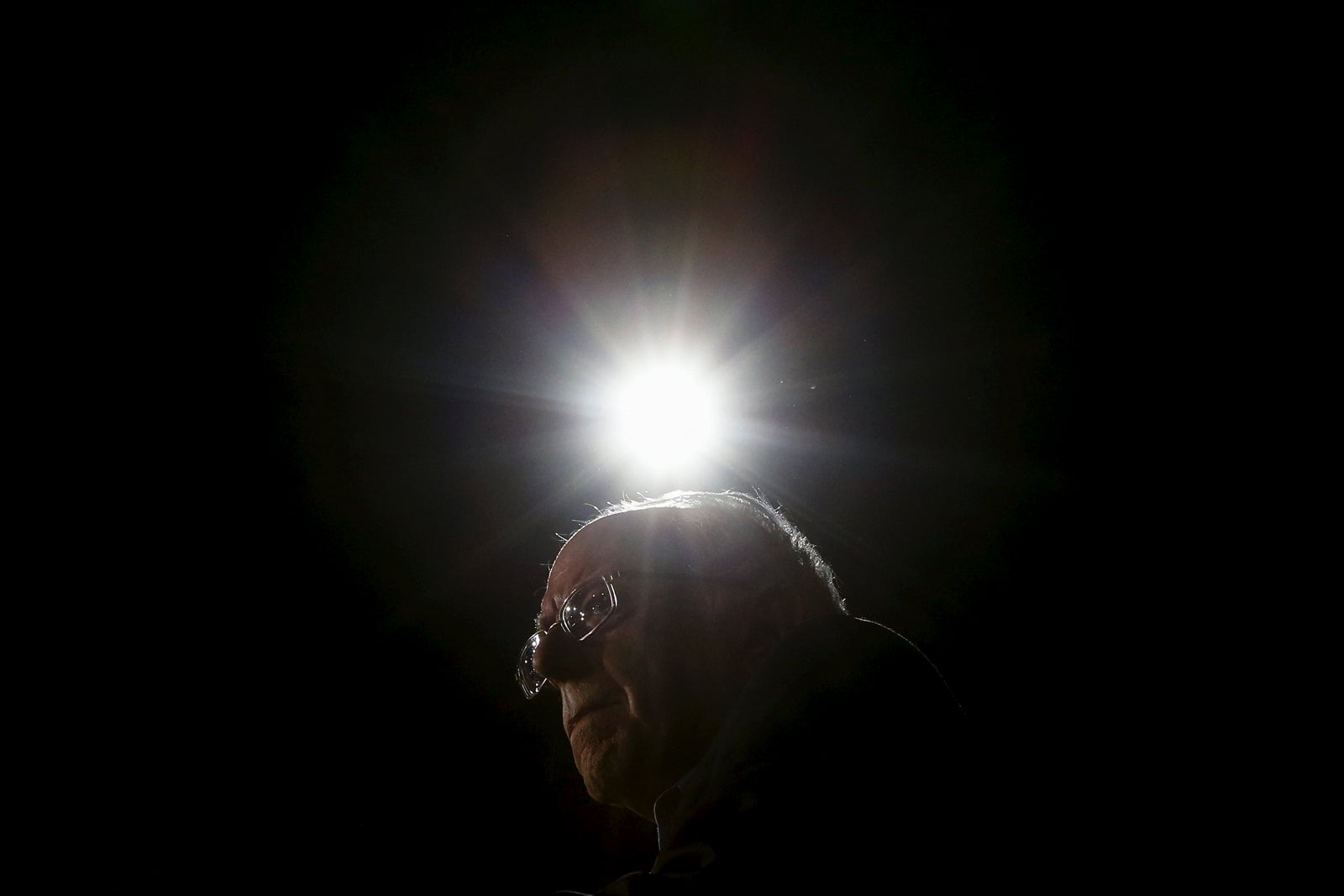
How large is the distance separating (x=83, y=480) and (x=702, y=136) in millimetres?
3546

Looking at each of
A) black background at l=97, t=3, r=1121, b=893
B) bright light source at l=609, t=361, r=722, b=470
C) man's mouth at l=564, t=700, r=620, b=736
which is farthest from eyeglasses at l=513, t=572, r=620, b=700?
bright light source at l=609, t=361, r=722, b=470

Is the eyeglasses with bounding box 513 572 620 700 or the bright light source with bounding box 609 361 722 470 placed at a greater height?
the bright light source with bounding box 609 361 722 470

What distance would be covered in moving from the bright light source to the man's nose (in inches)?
80.0

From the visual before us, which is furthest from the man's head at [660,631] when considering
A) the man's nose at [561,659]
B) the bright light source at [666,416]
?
the bright light source at [666,416]

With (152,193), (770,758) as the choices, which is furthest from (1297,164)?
(152,193)

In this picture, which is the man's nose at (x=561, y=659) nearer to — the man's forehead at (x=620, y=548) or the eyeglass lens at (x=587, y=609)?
the eyeglass lens at (x=587, y=609)

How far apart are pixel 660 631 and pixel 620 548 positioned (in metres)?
0.36

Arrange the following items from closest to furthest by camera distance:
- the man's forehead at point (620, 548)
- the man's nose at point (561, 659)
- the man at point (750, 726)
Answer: the man at point (750, 726)
the man's nose at point (561, 659)
the man's forehead at point (620, 548)

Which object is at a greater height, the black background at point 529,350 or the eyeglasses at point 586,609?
the black background at point 529,350

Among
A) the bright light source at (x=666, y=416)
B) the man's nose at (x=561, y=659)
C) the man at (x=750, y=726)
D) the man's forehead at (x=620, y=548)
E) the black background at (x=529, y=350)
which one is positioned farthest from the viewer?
the bright light source at (x=666, y=416)

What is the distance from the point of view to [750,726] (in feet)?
3.41

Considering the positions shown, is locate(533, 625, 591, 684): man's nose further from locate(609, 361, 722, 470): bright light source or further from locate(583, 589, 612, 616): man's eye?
locate(609, 361, 722, 470): bright light source

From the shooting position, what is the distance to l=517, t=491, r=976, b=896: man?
85 cm

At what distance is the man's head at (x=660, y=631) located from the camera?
1.66 meters
